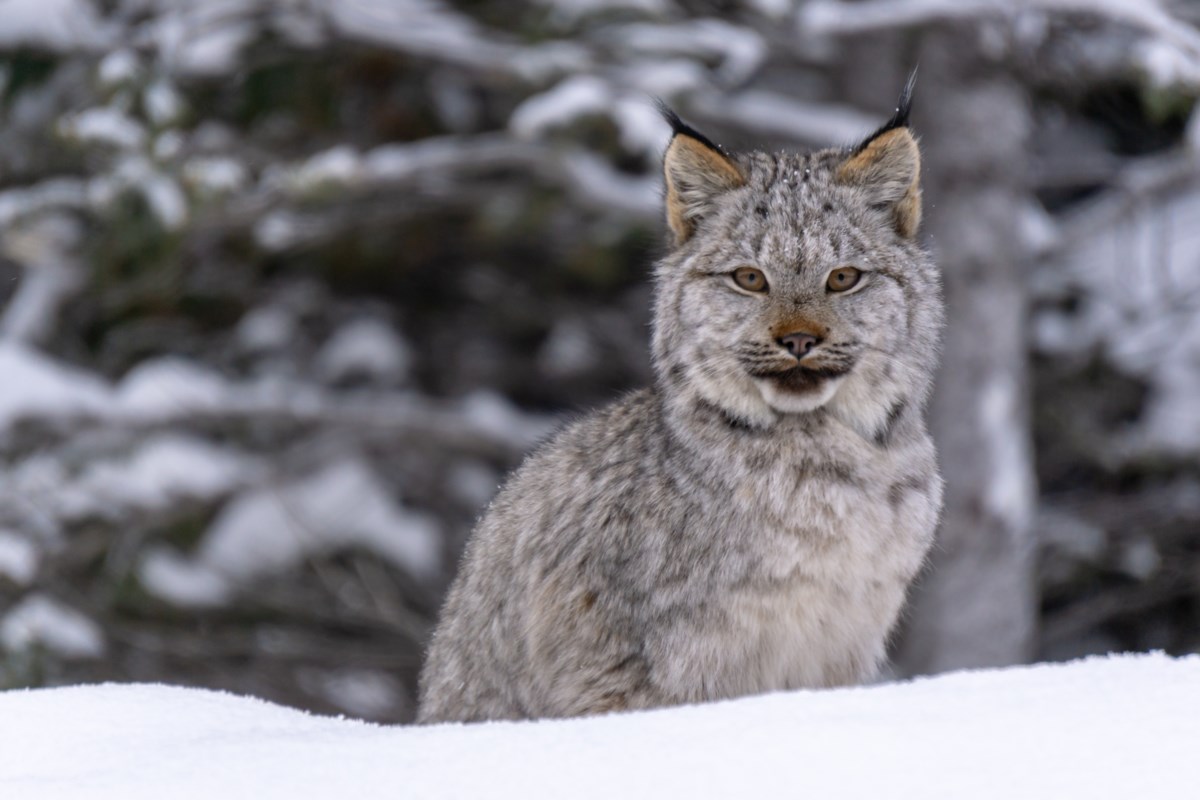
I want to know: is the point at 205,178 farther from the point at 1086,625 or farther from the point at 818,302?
the point at 1086,625

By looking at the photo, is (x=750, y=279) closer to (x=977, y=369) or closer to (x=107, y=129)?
(x=107, y=129)

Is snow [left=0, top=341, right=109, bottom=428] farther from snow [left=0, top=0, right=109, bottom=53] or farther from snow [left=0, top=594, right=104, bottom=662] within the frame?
snow [left=0, top=0, right=109, bottom=53]

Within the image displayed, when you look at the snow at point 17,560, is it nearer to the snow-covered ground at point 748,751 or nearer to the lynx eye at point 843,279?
the snow-covered ground at point 748,751

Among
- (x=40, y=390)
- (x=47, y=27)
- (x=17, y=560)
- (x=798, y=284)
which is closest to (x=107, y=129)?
(x=47, y=27)

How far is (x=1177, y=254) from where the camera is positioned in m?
10.8

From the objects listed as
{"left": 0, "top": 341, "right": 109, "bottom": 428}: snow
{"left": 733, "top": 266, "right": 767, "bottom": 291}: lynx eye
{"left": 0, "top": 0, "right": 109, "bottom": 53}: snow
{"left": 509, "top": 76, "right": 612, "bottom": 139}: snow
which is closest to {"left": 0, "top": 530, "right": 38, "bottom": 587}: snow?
{"left": 0, "top": 341, "right": 109, "bottom": 428}: snow

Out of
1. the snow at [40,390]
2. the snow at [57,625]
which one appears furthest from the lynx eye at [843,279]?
the snow at [57,625]

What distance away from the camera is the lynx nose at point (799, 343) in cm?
423

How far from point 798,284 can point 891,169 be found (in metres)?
0.60

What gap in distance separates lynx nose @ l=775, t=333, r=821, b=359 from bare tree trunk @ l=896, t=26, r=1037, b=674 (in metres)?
4.82

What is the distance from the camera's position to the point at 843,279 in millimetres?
4445

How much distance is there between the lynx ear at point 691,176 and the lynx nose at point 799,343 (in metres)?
0.70

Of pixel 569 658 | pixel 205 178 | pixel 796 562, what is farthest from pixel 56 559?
pixel 796 562

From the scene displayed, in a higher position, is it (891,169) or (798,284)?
(891,169)
